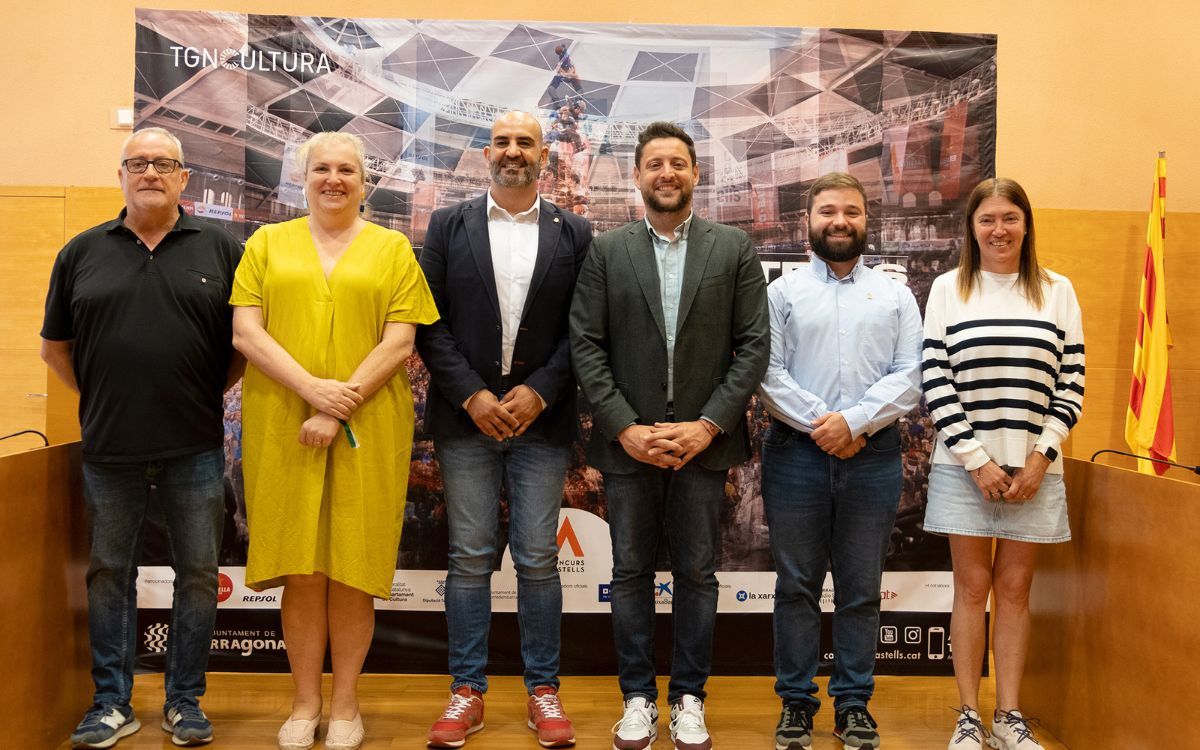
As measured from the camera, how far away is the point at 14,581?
96.4 inches

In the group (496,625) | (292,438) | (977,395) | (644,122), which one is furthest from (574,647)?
(644,122)

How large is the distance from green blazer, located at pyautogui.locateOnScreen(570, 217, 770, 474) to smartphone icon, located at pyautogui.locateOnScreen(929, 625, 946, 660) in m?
1.47

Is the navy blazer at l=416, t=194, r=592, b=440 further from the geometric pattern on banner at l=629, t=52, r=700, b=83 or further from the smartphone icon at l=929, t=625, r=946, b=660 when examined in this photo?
the smartphone icon at l=929, t=625, r=946, b=660

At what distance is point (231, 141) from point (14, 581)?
182 cm

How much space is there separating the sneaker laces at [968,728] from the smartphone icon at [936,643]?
86 cm

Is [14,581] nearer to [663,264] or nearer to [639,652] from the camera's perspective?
[639,652]

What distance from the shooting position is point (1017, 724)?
2.67 m

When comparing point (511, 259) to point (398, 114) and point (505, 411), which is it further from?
point (398, 114)

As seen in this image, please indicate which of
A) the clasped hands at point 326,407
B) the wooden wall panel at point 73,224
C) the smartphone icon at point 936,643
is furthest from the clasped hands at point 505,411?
the smartphone icon at point 936,643

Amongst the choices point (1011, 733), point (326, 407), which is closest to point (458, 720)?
point (326, 407)

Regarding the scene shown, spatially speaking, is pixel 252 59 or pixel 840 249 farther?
pixel 252 59

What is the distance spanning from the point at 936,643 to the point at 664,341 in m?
1.92

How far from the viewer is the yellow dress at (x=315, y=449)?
2.59 m

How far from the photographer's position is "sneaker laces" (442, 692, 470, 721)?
271 centimetres
